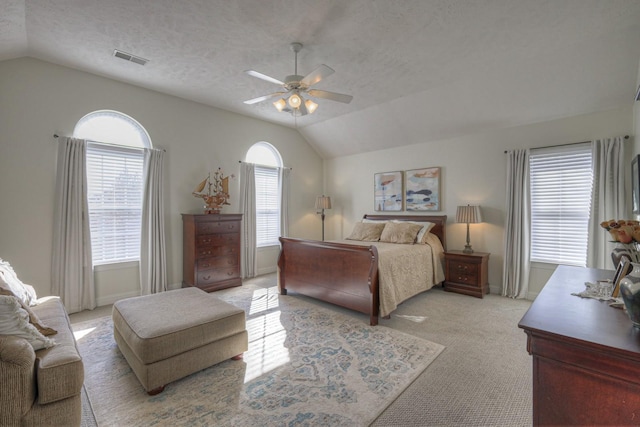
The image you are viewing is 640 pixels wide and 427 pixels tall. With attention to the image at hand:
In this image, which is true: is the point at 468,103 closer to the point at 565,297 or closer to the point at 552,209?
the point at 552,209

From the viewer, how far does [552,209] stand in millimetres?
4035

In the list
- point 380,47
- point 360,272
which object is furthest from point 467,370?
point 380,47

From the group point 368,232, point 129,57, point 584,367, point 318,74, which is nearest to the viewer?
point 584,367

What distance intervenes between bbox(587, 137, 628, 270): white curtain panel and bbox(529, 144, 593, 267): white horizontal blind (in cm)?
12

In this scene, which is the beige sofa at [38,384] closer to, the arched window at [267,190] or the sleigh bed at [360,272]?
the sleigh bed at [360,272]

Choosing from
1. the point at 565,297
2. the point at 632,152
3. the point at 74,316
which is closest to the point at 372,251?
the point at 565,297

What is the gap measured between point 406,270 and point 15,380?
139 inches

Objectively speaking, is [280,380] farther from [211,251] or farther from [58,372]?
[211,251]

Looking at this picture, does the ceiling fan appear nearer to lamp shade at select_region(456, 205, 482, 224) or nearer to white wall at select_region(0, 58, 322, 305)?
white wall at select_region(0, 58, 322, 305)

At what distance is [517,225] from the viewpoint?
4.19 meters

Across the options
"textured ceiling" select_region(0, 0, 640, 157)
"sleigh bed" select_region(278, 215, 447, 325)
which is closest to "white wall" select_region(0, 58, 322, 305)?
"textured ceiling" select_region(0, 0, 640, 157)

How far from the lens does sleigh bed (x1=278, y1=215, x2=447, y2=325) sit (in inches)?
130

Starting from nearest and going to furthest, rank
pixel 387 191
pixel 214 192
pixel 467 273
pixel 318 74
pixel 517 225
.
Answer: pixel 318 74 → pixel 517 225 → pixel 467 273 → pixel 214 192 → pixel 387 191

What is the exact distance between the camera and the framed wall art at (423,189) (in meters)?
5.11
